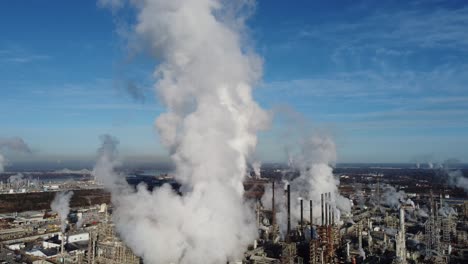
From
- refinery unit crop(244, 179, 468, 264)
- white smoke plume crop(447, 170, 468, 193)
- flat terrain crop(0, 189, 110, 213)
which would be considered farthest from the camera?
white smoke plume crop(447, 170, 468, 193)

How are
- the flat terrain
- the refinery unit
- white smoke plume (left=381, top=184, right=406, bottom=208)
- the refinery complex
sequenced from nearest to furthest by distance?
the refinery complex
the refinery unit
white smoke plume (left=381, top=184, right=406, bottom=208)
the flat terrain

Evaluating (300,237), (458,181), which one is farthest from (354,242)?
(458,181)

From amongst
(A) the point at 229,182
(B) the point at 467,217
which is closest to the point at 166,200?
(A) the point at 229,182

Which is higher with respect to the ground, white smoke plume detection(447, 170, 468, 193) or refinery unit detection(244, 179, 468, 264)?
white smoke plume detection(447, 170, 468, 193)

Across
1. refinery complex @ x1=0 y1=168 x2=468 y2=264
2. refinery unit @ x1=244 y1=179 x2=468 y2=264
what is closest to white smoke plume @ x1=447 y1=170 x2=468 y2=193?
refinery complex @ x1=0 y1=168 x2=468 y2=264

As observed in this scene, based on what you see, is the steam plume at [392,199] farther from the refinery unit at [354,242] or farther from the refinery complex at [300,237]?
the refinery unit at [354,242]

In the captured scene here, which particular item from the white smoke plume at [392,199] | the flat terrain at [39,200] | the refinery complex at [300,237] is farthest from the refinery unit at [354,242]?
the flat terrain at [39,200]

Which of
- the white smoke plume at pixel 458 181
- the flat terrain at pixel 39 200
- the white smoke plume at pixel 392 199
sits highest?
the white smoke plume at pixel 458 181

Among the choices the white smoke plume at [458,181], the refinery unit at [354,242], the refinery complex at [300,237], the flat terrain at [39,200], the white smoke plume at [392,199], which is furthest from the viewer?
the white smoke plume at [458,181]

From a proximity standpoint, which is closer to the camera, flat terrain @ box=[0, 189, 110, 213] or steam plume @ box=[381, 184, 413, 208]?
steam plume @ box=[381, 184, 413, 208]

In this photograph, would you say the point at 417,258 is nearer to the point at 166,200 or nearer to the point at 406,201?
the point at 166,200

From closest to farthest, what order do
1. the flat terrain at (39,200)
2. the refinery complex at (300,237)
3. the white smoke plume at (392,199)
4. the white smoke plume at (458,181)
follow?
1. the refinery complex at (300,237)
2. the white smoke plume at (392,199)
3. the flat terrain at (39,200)
4. the white smoke plume at (458,181)

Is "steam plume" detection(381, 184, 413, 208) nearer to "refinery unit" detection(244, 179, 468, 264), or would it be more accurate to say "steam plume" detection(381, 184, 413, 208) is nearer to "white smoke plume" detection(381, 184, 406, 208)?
"white smoke plume" detection(381, 184, 406, 208)

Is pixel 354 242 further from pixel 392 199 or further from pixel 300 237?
pixel 392 199
